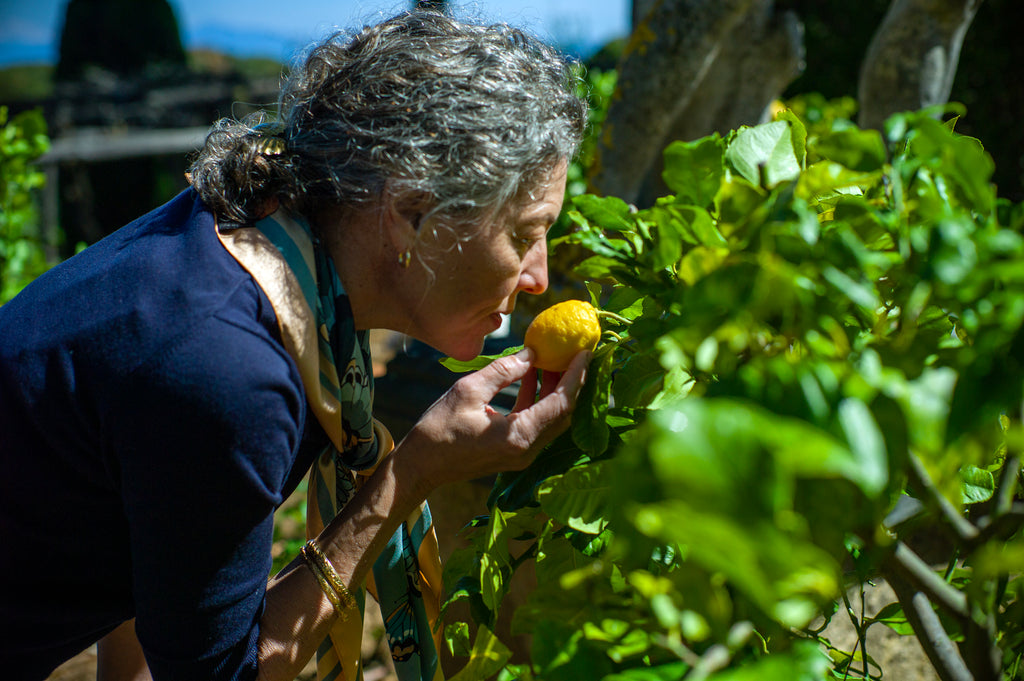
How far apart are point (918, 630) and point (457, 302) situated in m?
0.94

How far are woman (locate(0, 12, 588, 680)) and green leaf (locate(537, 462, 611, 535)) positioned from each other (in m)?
0.23

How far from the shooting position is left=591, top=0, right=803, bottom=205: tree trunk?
313 cm

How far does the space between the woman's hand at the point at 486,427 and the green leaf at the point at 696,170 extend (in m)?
0.39

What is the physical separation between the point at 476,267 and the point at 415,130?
27 cm

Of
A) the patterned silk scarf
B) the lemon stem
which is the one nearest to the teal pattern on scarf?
the patterned silk scarf

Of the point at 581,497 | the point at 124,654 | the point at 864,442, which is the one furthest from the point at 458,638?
the point at 124,654

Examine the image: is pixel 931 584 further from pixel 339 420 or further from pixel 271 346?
pixel 339 420

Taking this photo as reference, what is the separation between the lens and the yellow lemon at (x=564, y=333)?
4.09ft

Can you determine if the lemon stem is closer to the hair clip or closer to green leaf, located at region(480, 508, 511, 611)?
green leaf, located at region(480, 508, 511, 611)

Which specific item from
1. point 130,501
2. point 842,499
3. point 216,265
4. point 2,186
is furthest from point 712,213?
point 2,186

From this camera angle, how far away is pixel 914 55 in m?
3.13

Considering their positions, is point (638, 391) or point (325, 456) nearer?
point (638, 391)

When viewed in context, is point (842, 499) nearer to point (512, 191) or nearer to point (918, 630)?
point (918, 630)

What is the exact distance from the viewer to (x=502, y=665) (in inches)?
37.3
